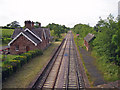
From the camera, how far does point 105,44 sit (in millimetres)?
12977

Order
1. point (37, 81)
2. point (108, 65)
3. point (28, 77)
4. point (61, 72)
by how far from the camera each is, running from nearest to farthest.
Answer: point (37, 81) < point (28, 77) < point (108, 65) < point (61, 72)

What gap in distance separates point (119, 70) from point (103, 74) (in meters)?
1.87

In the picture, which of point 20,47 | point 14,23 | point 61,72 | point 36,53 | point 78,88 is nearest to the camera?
point 78,88

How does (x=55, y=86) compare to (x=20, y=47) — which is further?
(x=20, y=47)

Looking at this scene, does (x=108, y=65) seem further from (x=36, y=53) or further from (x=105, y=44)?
(x=36, y=53)

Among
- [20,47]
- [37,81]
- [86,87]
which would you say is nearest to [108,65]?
[86,87]

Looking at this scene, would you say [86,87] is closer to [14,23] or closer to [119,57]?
[119,57]

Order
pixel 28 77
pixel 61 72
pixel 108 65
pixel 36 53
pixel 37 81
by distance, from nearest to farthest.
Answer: pixel 37 81
pixel 28 77
pixel 108 65
pixel 61 72
pixel 36 53

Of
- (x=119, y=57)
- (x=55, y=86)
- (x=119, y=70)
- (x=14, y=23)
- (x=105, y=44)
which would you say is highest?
(x=14, y=23)

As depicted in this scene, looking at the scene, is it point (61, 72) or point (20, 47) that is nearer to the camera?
point (61, 72)

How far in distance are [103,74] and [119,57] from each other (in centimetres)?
274

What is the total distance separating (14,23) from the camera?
10056 centimetres

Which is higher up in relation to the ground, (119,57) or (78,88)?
(119,57)

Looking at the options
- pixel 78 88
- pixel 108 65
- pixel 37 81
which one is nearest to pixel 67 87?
pixel 78 88
